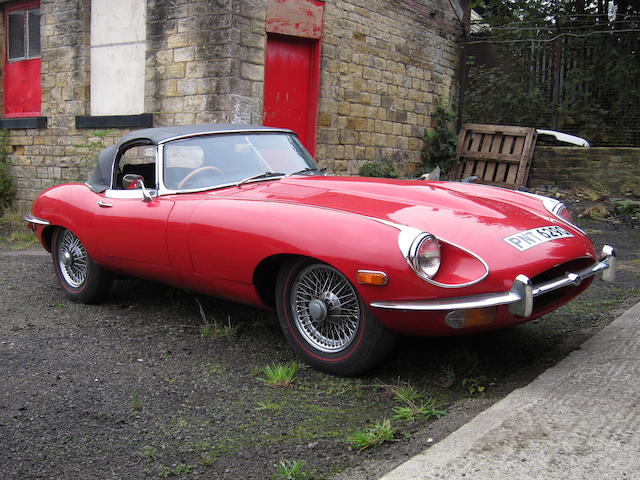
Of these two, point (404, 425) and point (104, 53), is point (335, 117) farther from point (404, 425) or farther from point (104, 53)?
point (404, 425)

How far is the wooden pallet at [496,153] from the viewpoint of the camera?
11141mm

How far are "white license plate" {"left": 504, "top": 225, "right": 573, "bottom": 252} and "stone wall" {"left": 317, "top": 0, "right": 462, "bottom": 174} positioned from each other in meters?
6.58

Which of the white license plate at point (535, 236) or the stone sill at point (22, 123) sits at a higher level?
the stone sill at point (22, 123)

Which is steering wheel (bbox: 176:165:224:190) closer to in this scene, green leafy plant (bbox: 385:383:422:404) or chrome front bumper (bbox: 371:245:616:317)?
chrome front bumper (bbox: 371:245:616:317)

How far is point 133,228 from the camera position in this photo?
4.22 meters

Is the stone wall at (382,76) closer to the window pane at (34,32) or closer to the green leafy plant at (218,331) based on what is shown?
the window pane at (34,32)

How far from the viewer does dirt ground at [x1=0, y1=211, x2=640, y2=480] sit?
2523mm

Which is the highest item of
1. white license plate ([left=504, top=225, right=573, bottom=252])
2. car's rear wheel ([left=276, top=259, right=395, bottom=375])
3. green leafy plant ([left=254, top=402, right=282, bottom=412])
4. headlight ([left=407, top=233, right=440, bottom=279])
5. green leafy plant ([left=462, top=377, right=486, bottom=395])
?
white license plate ([left=504, top=225, right=573, bottom=252])

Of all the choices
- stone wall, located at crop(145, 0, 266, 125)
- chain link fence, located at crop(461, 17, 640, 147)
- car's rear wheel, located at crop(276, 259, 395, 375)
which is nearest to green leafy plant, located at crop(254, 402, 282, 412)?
car's rear wheel, located at crop(276, 259, 395, 375)

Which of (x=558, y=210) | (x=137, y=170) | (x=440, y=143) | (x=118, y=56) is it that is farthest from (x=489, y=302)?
(x=440, y=143)

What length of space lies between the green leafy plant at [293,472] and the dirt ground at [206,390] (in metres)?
0.02

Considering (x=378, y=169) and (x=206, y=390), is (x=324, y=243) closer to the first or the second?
(x=206, y=390)

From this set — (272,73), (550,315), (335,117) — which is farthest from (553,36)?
(550,315)

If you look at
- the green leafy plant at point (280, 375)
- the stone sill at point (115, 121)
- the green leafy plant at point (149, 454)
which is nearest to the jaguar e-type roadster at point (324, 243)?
the green leafy plant at point (280, 375)
